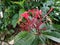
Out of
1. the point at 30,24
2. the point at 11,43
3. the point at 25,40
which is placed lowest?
the point at 11,43

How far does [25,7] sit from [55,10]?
17.2 inches

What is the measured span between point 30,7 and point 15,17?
27cm

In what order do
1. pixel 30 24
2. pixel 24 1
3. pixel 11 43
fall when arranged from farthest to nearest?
pixel 24 1
pixel 11 43
pixel 30 24

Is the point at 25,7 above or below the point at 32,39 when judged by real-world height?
above

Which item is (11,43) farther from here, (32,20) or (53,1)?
(53,1)

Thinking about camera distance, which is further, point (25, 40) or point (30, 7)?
point (30, 7)

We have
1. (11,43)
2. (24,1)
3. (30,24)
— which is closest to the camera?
(30,24)

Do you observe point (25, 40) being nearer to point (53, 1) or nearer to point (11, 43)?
point (11, 43)

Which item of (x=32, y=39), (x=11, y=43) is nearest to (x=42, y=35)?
(x=32, y=39)

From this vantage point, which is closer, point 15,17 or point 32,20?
point 32,20

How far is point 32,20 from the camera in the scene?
6.64ft

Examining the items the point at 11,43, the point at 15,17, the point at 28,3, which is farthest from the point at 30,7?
the point at 11,43

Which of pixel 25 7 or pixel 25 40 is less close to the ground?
pixel 25 7

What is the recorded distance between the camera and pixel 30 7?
108 inches
